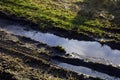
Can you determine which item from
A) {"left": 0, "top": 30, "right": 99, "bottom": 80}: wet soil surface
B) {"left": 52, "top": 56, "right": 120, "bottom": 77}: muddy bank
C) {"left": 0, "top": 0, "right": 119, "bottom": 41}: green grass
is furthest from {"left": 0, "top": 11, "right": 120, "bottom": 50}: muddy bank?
{"left": 52, "top": 56, "right": 120, "bottom": 77}: muddy bank

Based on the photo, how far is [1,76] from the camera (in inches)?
655

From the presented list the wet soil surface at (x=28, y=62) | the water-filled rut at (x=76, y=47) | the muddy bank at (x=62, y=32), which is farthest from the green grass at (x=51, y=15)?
the wet soil surface at (x=28, y=62)

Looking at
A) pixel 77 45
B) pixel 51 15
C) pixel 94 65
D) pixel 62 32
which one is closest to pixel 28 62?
pixel 94 65

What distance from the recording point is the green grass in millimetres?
21969

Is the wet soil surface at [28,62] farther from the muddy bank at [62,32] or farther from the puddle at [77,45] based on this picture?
the muddy bank at [62,32]

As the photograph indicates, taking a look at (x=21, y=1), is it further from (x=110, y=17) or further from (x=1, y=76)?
(x=1, y=76)

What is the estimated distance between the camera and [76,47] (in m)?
20.4

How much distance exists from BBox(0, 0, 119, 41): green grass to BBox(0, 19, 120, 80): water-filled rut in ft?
2.91

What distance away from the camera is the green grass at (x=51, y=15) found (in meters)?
22.0

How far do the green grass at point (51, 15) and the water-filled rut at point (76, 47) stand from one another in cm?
89

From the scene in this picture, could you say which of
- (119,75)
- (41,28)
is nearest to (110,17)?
(41,28)

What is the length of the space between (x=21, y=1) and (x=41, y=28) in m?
3.67

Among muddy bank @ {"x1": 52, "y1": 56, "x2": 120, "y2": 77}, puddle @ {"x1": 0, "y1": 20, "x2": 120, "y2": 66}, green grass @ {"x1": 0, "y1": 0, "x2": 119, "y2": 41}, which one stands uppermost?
green grass @ {"x1": 0, "y1": 0, "x2": 119, "y2": 41}

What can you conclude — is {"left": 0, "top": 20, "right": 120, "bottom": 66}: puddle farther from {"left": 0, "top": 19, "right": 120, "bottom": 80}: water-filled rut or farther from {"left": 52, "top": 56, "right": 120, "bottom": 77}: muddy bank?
{"left": 52, "top": 56, "right": 120, "bottom": 77}: muddy bank
